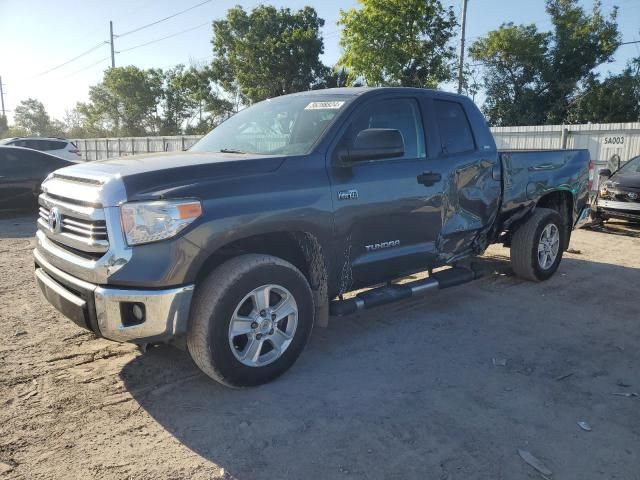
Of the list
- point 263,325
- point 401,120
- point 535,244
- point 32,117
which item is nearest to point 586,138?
point 535,244

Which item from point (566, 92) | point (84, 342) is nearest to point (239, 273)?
point (84, 342)

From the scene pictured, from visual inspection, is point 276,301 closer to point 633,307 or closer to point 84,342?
point 84,342

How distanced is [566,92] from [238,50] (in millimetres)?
20074

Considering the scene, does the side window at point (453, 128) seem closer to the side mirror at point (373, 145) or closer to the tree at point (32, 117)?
the side mirror at point (373, 145)

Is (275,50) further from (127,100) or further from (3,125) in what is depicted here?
(3,125)

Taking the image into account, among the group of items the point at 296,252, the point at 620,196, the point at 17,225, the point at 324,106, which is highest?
the point at 324,106

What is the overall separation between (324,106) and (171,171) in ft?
4.71

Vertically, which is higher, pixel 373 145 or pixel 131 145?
pixel 131 145

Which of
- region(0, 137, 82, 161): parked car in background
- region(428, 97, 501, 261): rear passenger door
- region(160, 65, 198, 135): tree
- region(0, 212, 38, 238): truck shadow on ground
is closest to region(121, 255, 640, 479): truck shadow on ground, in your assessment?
region(428, 97, 501, 261): rear passenger door

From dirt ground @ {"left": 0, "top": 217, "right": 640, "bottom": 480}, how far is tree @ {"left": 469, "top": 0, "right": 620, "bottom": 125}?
91.0 ft

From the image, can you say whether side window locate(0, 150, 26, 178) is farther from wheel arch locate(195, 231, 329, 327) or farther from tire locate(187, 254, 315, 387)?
tire locate(187, 254, 315, 387)

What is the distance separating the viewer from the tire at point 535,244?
559cm

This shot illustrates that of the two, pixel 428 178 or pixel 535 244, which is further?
pixel 535 244

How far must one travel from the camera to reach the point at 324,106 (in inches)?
157
